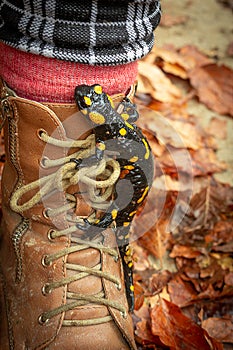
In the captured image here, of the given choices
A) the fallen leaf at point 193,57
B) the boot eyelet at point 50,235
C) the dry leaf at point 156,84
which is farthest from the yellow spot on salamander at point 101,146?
the fallen leaf at point 193,57

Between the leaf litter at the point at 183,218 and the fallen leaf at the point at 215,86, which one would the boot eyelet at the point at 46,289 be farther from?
the fallen leaf at the point at 215,86

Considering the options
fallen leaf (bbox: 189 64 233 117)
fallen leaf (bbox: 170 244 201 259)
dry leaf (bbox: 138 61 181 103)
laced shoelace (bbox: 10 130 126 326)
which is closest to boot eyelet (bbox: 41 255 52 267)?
laced shoelace (bbox: 10 130 126 326)

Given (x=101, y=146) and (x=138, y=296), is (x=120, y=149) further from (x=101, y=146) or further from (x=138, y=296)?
(x=138, y=296)

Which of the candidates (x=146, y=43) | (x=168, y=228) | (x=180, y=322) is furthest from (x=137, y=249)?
(x=146, y=43)

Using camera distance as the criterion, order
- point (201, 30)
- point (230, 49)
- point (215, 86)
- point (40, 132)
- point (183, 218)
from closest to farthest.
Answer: point (40, 132)
point (183, 218)
point (215, 86)
point (230, 49)
point (201, 30)

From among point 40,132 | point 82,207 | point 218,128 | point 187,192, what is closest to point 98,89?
point 40,132

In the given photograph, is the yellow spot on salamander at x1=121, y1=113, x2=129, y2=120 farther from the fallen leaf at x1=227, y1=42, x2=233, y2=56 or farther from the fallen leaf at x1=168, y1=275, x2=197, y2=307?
the fallen leaf at x1=227, y1=42, x2=233, y2=56
